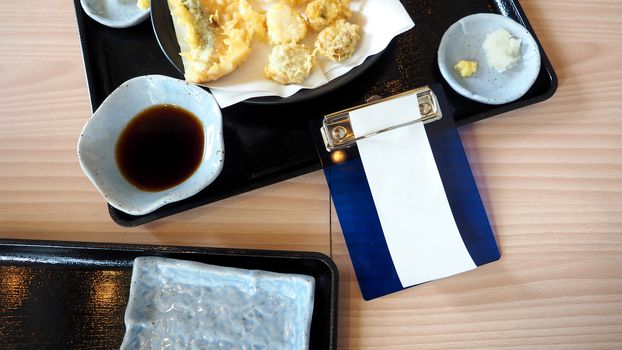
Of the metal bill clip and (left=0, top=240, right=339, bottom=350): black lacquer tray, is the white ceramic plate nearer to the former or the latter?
(left=0, top=240, right=339, bottom=350): black lacquer tray

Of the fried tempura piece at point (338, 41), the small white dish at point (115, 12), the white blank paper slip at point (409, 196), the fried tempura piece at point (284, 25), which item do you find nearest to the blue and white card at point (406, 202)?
the white blank paper slip at point (409, 196)

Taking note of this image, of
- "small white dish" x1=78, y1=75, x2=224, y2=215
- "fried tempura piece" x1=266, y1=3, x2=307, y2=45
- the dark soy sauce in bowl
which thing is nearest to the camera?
"small white dish" x1=78, y1=75, x2=224, y2=215

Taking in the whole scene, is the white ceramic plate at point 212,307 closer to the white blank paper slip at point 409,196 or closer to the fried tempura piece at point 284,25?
the white blank paper slip at point 409,196

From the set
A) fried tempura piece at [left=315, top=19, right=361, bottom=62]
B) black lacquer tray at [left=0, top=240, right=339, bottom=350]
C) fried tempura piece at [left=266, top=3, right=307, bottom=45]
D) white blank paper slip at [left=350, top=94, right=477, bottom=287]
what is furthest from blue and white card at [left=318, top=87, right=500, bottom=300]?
fried tempura piece at [left=266, top=3, right=307, bottom=45]

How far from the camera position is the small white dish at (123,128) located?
A: 1360 millimetres

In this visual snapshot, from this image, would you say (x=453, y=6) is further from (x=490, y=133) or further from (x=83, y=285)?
(x=83, y=285)

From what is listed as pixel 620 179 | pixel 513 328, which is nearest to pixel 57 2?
pixel 513 328

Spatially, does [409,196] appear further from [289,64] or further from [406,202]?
[289,64]

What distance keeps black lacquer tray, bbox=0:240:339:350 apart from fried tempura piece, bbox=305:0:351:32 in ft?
2.65

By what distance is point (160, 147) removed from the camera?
154cm

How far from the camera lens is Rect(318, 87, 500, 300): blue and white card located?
4.49 ft

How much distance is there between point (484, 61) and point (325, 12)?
57cm

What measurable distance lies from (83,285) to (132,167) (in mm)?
384

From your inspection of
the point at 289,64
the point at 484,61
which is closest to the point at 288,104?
the point at 289,64
